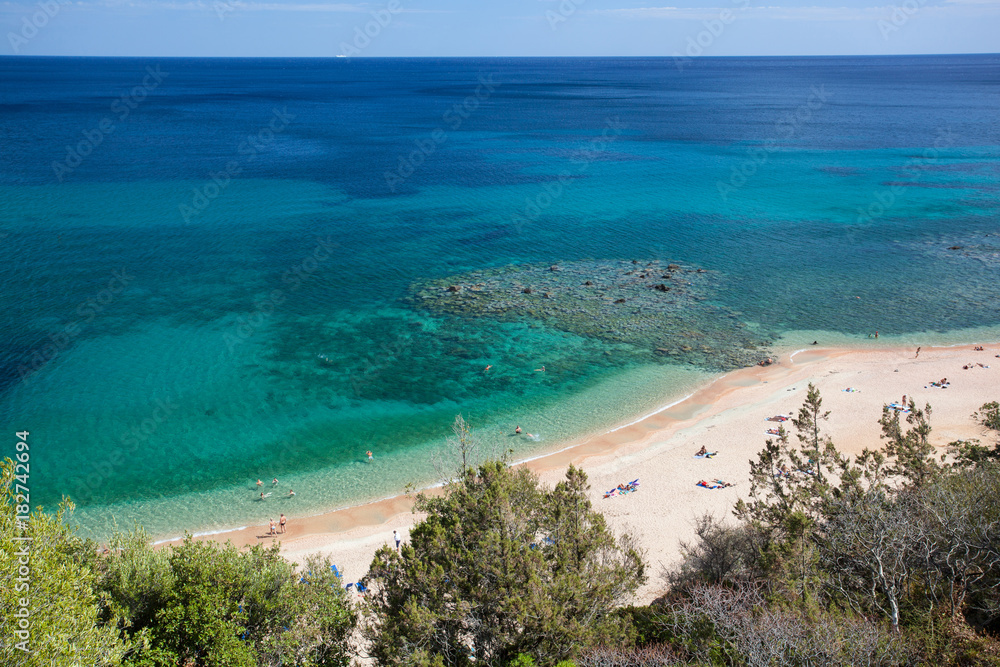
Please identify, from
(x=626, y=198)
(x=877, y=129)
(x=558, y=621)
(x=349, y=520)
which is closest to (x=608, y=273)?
(x=626, y=198)

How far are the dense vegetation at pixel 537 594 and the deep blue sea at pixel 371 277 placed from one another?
13447mm

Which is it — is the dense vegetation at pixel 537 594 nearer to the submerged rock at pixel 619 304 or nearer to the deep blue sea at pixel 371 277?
the deep blue sea at pixel 371 277

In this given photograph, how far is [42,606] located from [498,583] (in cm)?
932

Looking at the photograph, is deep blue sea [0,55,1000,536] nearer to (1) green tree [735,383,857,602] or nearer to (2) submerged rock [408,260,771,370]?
(2) submerged rock [408,260,771,370]

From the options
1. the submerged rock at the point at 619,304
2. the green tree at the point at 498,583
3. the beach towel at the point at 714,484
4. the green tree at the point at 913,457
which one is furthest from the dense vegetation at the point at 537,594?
the submerged rock at the point at 619,304

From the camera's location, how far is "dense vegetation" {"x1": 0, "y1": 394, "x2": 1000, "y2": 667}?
45.5 ft

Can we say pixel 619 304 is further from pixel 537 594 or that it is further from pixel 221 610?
pixel 221 610

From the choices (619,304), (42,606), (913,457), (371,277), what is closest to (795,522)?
(913,457)

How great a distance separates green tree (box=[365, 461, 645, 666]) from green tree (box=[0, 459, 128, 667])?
6.03m

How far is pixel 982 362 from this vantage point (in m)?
40.3

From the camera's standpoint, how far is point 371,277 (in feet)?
178

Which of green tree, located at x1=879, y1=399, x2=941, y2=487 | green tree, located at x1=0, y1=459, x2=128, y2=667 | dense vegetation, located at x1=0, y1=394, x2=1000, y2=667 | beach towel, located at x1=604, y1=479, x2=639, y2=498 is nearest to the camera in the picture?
green tree, located at x1=0, y1=459, x2=128, y2=667

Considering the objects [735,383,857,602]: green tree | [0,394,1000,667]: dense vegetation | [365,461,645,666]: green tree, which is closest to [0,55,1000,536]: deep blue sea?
[0,394,1000,667]: dense vegetation

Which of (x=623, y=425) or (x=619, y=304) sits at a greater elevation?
(x=619, y=304)
